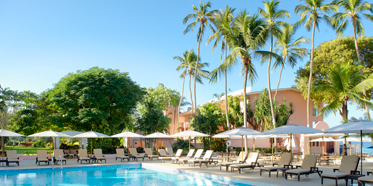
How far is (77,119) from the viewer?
974 inches

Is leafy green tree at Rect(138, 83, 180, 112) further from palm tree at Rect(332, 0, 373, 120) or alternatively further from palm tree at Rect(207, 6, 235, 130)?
palm tree at Rect(332, 0, 373, 120)

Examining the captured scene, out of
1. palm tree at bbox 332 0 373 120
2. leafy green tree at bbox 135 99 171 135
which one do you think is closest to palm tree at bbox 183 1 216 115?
leafy green tree at bbox 135 99 171 135

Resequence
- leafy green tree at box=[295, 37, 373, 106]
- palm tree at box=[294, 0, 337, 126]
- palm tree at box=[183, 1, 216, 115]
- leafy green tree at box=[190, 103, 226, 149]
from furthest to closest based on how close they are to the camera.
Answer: palm tree at box=[183, 1, 216, 115], leafy green tree at box=[190, 103, 226, 149], leafy green tree at box=[295, 37, 373, 106], palm tree at box=[294, 0, 337, 126]

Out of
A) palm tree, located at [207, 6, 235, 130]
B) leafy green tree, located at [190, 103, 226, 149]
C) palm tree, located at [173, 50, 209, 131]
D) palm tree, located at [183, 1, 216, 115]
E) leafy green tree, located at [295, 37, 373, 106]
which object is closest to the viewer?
palm tree, located at [207, 6, 235, 130]

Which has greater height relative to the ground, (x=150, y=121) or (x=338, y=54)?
(x=338, y=54)

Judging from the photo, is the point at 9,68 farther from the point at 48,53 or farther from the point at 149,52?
the point at 149,52

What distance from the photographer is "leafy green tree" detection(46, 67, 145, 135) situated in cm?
2458

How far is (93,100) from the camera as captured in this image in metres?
24.5

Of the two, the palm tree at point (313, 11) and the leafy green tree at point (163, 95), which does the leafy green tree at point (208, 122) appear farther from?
the leafy green tree at point (163, 95)

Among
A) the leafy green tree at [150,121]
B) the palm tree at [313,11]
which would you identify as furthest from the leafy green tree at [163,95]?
the palm tree at [313,11]

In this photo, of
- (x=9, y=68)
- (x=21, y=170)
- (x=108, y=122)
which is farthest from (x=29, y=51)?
(x=21, y=170)

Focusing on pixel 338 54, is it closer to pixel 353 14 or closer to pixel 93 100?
pixel 353 14

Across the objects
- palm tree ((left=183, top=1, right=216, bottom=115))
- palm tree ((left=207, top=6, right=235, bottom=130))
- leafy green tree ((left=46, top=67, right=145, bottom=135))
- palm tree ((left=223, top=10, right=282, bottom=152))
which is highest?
palm tree ((left=183, top=1, right=216, bottom=115))

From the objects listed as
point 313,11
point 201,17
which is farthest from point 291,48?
point 201,17
